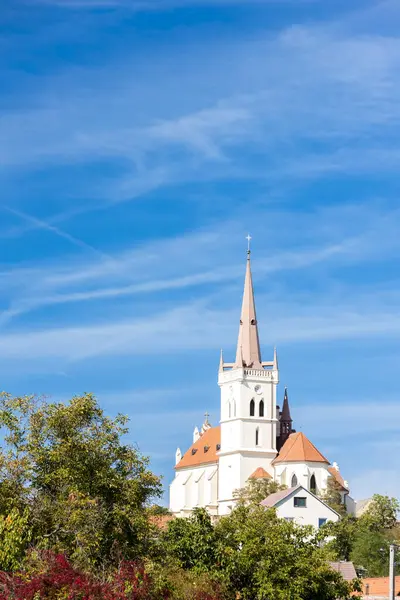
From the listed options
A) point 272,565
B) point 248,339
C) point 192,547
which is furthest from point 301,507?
point 272,565

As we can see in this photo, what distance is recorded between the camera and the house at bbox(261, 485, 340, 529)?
307ft

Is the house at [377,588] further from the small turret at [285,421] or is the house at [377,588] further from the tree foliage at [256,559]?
the small turret at [285,421]

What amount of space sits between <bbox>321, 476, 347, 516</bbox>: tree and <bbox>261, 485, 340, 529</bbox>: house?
19.9 meters

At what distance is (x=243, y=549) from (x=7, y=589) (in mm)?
12471

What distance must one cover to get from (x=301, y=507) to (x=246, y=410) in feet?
125

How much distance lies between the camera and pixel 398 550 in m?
88.0

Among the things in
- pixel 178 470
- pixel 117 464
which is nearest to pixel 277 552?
pixel 117 464

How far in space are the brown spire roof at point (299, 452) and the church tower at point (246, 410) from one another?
1.80m

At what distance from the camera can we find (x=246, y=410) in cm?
13250

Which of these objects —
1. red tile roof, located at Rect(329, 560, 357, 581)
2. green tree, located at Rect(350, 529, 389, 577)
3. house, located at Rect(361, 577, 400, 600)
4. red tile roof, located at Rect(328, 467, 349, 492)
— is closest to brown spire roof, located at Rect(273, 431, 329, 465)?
red tile roof, located at Rect(328, 467, 349, 492)

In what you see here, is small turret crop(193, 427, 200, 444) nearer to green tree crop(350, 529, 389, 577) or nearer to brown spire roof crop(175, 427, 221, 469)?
brown spire roof crop(175, 427, 221, 469)

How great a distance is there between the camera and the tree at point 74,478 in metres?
43.7

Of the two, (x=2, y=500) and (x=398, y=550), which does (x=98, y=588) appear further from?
(x=398, y=550)

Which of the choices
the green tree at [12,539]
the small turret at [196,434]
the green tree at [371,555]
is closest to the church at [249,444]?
the small turret at [196,434]
